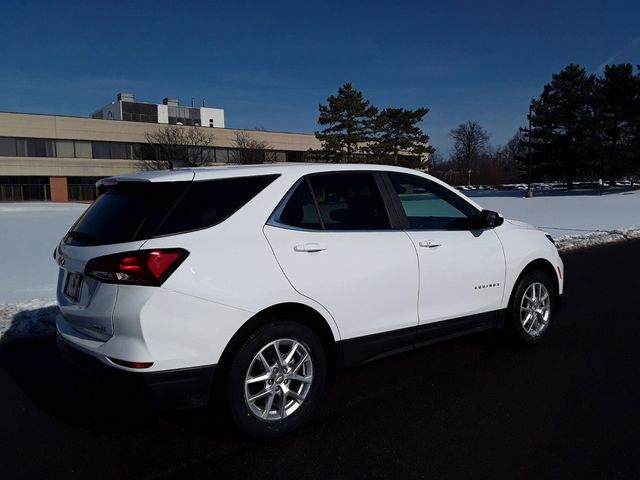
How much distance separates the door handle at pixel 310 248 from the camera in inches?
128

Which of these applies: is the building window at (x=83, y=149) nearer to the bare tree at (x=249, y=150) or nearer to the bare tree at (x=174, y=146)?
the bare tree at (x=174, y=146)

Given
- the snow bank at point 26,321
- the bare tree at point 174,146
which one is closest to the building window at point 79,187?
the bare tree at point 174,146

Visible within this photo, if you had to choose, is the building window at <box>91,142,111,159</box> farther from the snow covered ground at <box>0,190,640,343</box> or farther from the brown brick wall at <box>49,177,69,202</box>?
the snow covered ground at <box>0,190,640,343</box>

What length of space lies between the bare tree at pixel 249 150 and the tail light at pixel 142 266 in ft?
162

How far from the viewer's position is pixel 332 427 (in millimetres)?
3451

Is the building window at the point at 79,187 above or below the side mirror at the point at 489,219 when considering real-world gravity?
above

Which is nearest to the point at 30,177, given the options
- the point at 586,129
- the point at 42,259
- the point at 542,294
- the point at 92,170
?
the point at 92,170

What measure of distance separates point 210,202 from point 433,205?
1.83 metres

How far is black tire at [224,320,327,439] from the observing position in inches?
120

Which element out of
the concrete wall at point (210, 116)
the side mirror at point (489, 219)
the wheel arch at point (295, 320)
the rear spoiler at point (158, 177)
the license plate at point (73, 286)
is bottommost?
the wheel arch at point (295, 320)

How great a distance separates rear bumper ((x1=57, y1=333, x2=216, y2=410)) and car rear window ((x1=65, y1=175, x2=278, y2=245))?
713 mm

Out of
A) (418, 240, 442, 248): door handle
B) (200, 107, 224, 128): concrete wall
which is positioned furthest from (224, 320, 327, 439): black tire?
(200, 107, 224, 128): concrete wall

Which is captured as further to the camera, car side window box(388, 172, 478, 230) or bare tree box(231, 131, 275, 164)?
bare tree box(231, 131, 275, 164)

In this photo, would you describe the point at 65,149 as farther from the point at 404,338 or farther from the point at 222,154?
the point at 404,338
